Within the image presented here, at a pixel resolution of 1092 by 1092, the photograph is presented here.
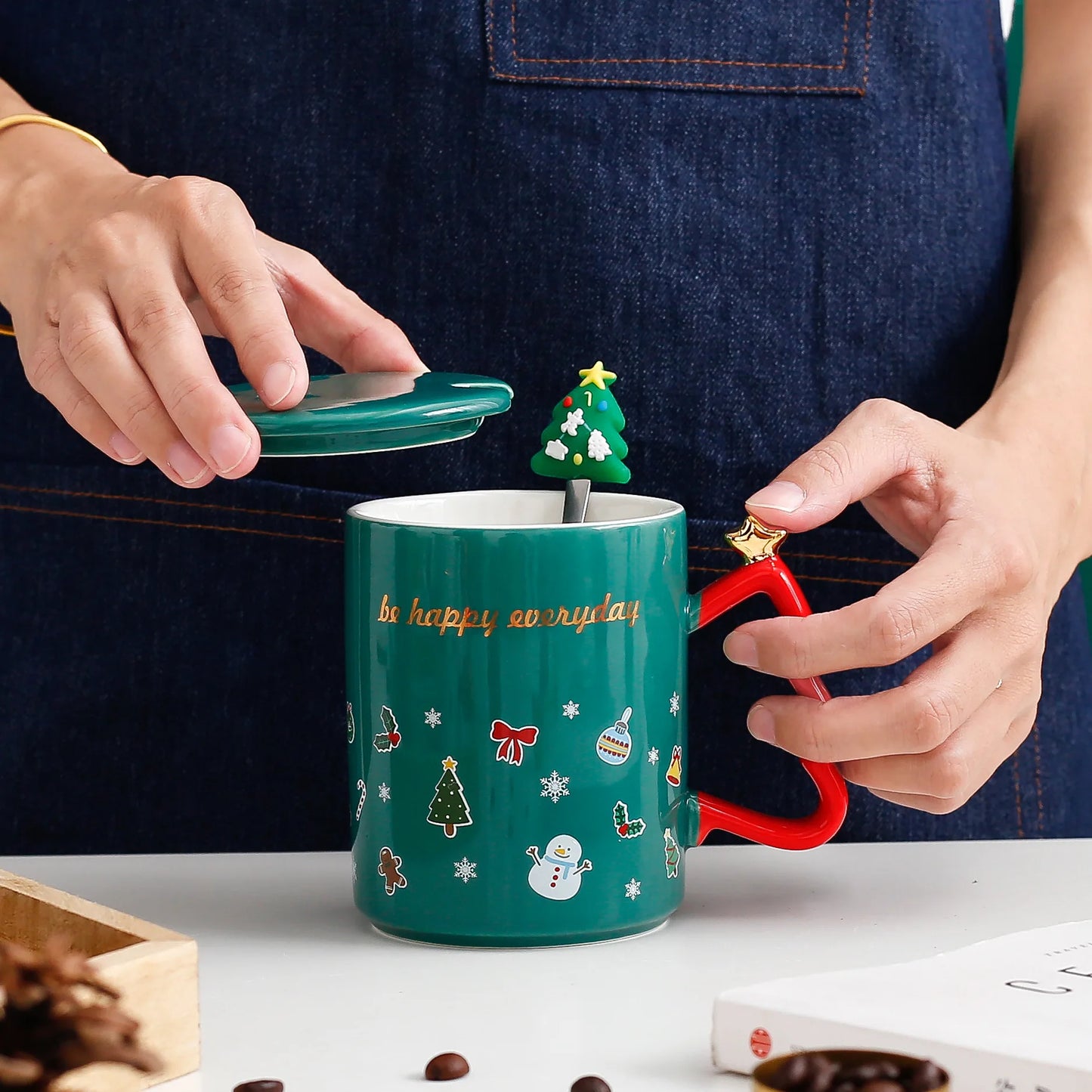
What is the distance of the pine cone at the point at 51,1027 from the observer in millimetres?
369

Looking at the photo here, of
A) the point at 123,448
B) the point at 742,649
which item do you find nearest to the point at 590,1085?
the point at 742,649

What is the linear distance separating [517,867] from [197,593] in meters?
0.38

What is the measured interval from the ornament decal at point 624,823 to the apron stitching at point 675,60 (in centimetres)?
47

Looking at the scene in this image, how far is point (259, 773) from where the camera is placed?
3.15 ft

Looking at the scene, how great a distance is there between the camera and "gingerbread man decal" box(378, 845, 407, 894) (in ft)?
2.21

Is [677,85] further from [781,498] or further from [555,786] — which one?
[555,786]

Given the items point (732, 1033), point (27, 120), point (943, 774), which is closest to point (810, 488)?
point (943, 774)

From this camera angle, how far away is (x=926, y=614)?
70 cm

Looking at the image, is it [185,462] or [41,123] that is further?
[41,123]

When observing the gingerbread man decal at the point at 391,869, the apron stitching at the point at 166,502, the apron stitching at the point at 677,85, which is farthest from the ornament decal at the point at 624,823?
the apron stitching at the point at 677,85

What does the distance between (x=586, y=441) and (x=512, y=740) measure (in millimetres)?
150

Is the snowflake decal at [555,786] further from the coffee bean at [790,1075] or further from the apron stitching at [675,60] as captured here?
the apron stitching at [675,60]

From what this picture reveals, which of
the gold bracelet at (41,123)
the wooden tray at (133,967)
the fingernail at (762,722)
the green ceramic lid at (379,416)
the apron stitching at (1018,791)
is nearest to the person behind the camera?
the wooden tray at (133,967)

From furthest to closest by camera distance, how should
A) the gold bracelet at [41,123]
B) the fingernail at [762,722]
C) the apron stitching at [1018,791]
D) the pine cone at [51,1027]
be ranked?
the apron stitching at [1018,791] < the gold bracelet at [41,123] < the fingernail at [762,722] < the pine cone at [51,1027]
